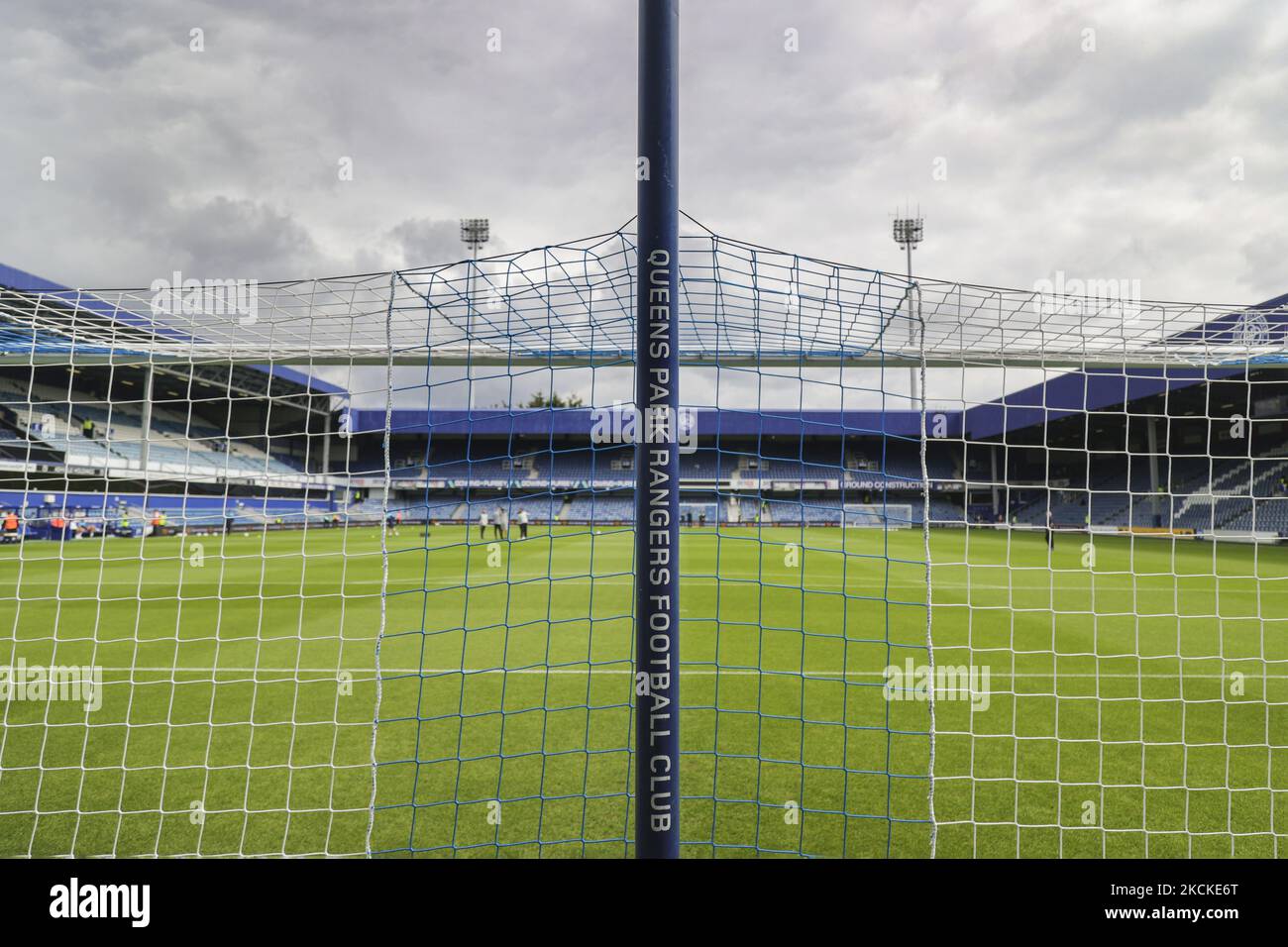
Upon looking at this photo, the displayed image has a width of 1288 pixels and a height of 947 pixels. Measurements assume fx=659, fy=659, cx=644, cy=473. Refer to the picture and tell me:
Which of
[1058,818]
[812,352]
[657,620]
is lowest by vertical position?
[1058,818]

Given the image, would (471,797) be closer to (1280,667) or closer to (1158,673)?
(1158,673)

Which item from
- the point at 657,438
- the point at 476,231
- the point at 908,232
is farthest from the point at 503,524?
the point at 908,232

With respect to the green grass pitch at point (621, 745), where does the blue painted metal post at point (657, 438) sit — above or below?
above

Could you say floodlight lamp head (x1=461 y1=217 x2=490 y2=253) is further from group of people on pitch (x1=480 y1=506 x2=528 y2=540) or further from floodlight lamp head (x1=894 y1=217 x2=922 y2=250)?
floodlight lamp head (x1=894 y1=217 x2=922 y2=250)

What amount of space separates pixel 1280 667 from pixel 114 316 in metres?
9.81

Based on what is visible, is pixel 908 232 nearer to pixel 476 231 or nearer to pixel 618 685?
pixel 476 231

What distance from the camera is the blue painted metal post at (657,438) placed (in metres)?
1.91

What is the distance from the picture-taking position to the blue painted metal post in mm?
1906

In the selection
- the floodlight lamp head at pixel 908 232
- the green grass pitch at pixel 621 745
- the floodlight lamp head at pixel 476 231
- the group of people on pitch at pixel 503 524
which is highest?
the floodlight lamp head at pixel 908 232

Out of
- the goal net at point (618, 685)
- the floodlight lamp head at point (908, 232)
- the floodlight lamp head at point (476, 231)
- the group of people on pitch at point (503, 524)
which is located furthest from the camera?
the floodlight lamp head at point (908, 232)

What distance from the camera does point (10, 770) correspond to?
390cm

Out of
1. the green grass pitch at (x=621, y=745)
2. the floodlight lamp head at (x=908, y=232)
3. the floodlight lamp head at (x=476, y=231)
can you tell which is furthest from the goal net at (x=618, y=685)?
the floodlight lamp head at (x=908, y=232)

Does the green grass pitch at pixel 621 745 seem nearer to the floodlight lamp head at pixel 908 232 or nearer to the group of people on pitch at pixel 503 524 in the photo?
the group of people on pitch at pixel 503 524

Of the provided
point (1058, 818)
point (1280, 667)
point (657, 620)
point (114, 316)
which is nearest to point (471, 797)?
point (657, 620)
